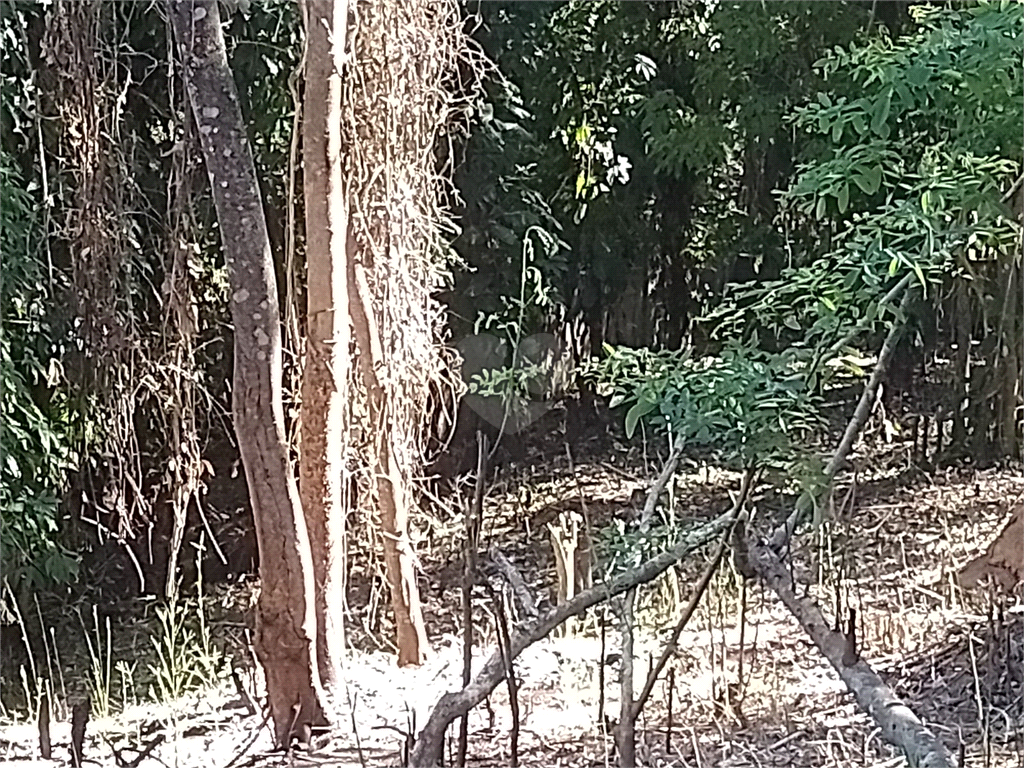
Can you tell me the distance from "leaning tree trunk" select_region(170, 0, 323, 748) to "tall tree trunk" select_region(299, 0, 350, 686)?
7cm

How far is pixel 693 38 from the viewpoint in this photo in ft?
7.51

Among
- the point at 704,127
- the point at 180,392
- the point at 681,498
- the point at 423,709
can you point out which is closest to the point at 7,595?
the point at 180,392

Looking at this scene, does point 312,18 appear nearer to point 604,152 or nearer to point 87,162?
point 87,162

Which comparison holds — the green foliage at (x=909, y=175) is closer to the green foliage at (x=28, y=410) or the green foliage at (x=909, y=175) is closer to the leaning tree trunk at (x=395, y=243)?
the leaning tree trunk at (x=395, y=243)

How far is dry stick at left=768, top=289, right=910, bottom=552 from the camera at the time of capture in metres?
1.20

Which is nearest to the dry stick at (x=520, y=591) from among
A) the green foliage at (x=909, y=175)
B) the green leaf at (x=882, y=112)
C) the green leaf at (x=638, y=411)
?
the green leaf at (x=638, y=411)

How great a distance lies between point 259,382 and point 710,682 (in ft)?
2.21

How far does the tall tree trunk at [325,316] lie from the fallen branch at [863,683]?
22.6 inches

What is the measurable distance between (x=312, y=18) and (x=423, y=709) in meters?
0.92

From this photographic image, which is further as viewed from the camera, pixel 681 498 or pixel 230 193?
pixel 681 498

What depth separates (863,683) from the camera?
1211 mm

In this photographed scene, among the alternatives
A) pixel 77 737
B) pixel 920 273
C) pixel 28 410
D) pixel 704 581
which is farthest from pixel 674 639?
pixel 28 410

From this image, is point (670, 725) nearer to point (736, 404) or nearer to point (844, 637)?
point (844, 637)

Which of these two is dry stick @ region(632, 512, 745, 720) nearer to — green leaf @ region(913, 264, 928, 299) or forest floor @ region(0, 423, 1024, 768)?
forest floor @ region(0, 423, 1024, 768)
